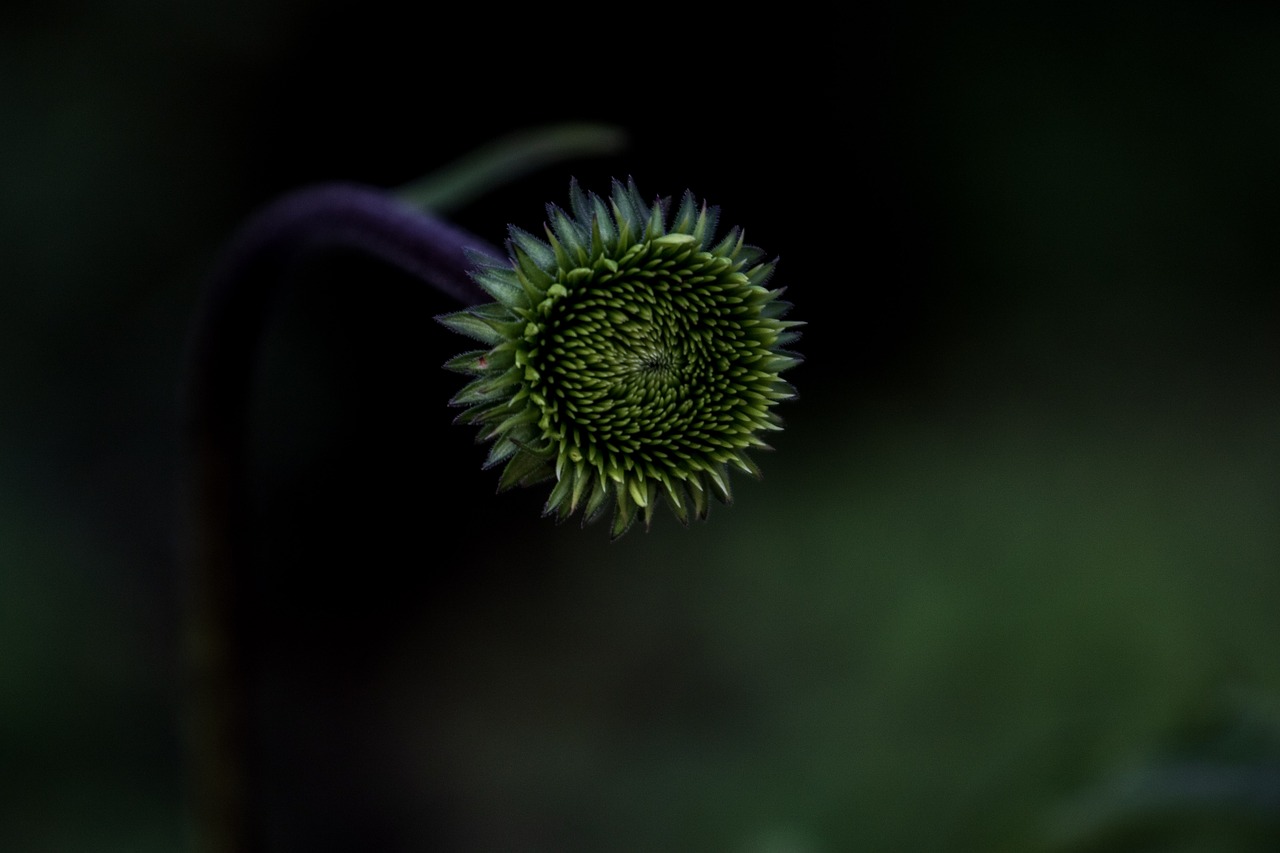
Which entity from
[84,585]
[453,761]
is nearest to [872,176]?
[453,761]

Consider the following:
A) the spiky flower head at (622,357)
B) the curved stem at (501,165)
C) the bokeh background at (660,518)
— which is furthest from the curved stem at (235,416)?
the bokeh background at (660,518)

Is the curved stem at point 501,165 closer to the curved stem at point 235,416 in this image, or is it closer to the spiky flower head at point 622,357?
the curved stem at point 235,416

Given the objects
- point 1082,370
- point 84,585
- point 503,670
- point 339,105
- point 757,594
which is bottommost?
point 84,585

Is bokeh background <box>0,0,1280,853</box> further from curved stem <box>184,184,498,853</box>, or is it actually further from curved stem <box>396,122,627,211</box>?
curved stem <box>396,122,627,211</box>

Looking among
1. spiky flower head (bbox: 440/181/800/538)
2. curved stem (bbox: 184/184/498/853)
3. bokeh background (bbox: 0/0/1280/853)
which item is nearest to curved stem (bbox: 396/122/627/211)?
curved stem (bbox: 184/184/498/853)

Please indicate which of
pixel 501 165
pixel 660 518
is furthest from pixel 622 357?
pixel 660 518

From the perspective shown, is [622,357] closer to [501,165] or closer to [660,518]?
[501,165]

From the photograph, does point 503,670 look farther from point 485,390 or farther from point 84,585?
point 485,390
